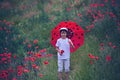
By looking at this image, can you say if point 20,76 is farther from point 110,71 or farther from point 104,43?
point 104,43

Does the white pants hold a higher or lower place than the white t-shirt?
lower

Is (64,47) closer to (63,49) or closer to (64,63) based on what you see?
(63,49)

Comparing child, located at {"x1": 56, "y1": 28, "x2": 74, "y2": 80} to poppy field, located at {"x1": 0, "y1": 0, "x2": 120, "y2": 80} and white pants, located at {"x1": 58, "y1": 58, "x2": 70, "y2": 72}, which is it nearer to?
white pants, located at {"x1": 58, "y1": 58, "x2": 70, "y2": 72}

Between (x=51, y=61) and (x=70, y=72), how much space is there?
21.4 inches

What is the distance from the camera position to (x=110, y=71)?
577cm

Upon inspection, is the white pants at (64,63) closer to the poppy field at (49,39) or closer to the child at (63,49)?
the child at (63,49)

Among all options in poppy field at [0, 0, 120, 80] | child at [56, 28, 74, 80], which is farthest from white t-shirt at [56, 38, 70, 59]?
poppy field at [0, 0, 120, 80]

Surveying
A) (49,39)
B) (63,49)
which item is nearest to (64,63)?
(63,49)

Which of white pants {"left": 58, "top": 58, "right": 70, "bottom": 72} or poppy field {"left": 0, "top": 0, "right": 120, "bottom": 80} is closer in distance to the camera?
poppy field {"left": 0, "top": 0, "right": 120, "bottom": 80}

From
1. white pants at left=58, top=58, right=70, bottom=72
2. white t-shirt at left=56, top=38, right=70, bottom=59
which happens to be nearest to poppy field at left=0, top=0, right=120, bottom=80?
white pants at left=58, top=58, right=70, bottom=72

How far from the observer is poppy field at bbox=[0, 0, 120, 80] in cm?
612

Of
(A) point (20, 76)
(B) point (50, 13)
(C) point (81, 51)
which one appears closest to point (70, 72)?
(C) point (81, 51)

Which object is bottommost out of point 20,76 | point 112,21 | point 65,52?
point 20,76

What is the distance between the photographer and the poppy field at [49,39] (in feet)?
20.1
